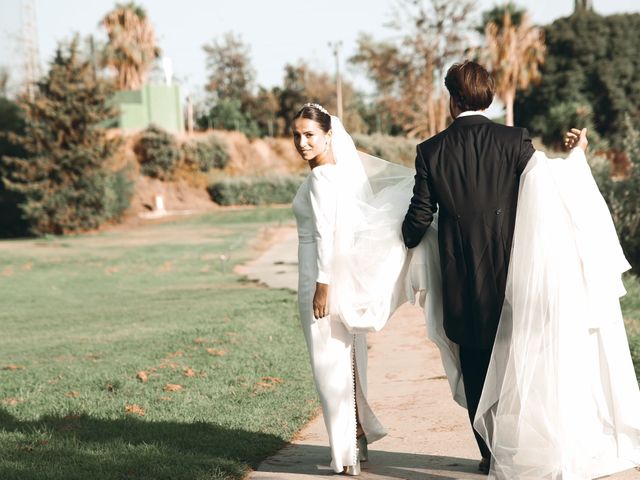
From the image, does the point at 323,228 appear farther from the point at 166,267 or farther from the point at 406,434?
the point at 166,267

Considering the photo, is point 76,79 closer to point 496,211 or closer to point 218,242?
point 218,242

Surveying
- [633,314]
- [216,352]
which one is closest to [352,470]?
[216,352]

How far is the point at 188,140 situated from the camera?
2058 inches

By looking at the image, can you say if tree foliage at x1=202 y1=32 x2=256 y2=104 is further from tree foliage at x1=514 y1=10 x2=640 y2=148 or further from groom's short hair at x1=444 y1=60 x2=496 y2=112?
groom's short hair at x1=444 y1=60 x2=496 y2=112

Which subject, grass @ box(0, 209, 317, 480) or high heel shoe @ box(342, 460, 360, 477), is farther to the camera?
grass @ box(0, 209, 317, 480)

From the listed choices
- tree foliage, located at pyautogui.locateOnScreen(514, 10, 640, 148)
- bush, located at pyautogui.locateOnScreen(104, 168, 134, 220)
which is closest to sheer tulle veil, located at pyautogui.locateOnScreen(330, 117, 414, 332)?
bush, located at pyautogui.locateOnScreen(104, 168, 134, 220)

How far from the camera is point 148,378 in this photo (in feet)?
27.8

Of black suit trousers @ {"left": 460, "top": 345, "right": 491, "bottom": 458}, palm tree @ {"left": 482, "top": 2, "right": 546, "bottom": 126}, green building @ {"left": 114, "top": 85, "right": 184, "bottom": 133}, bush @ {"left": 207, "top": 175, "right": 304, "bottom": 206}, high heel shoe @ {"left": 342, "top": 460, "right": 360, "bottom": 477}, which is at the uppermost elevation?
palm tree @ {"left": 482, "top": 2, "right": 546, "bottom": 126}

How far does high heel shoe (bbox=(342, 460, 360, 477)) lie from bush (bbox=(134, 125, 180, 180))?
46.1 m

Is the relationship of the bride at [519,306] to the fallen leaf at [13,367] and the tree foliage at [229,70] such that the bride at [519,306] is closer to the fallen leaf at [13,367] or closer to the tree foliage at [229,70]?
the fallen leaf at [13,367]

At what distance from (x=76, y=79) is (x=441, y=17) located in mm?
27785

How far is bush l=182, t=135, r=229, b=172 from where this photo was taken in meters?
51.7

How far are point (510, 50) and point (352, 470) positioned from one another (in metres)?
53.6

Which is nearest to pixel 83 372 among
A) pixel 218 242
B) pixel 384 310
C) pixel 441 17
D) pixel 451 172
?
pixel 384 310
